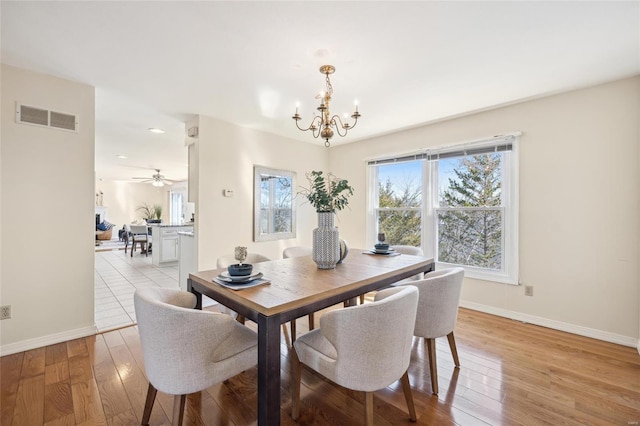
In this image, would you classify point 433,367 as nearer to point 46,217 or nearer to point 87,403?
point 87,403

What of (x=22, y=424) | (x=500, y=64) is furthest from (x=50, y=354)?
(x=500, y=64)

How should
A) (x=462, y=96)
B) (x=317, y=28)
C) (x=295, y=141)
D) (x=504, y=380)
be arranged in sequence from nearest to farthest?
(x=317, y=28)
(x=504, y=380)
(x=462, y=96)
(x=295, y=141)

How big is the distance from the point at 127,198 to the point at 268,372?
13001mm

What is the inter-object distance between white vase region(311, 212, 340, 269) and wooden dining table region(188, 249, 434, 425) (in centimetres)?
7

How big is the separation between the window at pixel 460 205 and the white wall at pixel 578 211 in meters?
0.15

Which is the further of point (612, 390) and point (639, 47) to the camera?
point (639, 47)

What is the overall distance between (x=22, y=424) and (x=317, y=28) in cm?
296

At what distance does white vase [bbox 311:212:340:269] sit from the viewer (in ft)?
6.86

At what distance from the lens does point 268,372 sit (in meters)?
1.27

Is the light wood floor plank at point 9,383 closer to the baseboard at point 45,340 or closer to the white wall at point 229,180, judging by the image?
the baseboard at point 45,340

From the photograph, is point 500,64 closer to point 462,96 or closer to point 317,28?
point 462,96

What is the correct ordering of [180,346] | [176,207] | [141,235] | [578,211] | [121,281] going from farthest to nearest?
[176,207] → [141,235] → [121,281] → [578,211] → [180,346]

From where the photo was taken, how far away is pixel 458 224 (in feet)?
12.0

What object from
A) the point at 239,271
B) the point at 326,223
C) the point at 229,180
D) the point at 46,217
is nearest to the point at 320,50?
the point at 326,223
